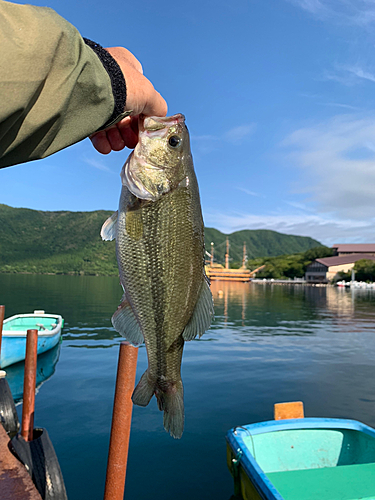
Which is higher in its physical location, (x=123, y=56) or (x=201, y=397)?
(x=123, y=56)

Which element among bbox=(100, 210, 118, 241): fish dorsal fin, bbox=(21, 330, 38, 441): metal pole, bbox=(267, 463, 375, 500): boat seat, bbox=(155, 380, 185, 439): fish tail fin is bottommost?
bbox=(267, 463, 375, 500): boat seat

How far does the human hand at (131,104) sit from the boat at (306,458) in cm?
636

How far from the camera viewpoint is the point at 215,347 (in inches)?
1048

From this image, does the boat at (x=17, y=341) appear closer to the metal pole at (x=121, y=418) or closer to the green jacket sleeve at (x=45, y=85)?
the metal pole at (x=121, y=418)

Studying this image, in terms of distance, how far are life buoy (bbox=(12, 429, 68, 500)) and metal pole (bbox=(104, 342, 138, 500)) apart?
2811 mm

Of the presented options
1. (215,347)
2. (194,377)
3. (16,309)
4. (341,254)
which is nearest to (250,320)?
(215,347)

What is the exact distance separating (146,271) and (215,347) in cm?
2535

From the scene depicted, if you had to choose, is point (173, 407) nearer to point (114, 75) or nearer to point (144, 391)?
point (144, 391)

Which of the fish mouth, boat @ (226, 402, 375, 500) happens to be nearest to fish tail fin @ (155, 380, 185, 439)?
the fish mouth

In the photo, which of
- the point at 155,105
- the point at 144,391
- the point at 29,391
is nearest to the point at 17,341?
the point at 29,391

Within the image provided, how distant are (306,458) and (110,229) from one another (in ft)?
26.9

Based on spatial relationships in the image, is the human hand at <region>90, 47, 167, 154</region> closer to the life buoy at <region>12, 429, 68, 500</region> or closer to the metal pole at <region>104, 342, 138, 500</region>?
the metal pole at <region>104, 342, 138, 500</region>

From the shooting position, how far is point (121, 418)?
14.4ft

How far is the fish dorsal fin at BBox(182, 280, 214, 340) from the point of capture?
8.02 feet
